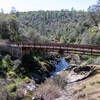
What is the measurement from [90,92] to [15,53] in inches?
707

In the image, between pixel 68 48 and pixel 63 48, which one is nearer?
pixel 68 48

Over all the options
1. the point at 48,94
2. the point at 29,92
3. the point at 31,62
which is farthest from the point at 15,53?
the point at 48,94

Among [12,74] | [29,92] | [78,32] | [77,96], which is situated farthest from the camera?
[78,32]

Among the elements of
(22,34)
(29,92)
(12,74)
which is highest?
(22,34)

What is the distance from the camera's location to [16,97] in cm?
1603

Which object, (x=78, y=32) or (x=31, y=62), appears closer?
(x=31, y=62)

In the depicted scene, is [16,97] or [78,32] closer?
[16,97]

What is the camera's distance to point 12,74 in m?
21.5

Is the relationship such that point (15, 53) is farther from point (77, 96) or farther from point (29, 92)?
point (77, 96)

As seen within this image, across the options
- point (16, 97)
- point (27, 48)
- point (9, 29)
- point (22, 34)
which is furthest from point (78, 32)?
point (16, 97)

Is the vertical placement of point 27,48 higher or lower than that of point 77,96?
higher

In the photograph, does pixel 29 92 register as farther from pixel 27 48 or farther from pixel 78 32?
pixel 78 32

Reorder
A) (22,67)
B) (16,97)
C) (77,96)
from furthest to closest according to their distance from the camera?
(22,67) → (16,97) → (77,96)

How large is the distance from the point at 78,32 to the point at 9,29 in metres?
43.1
